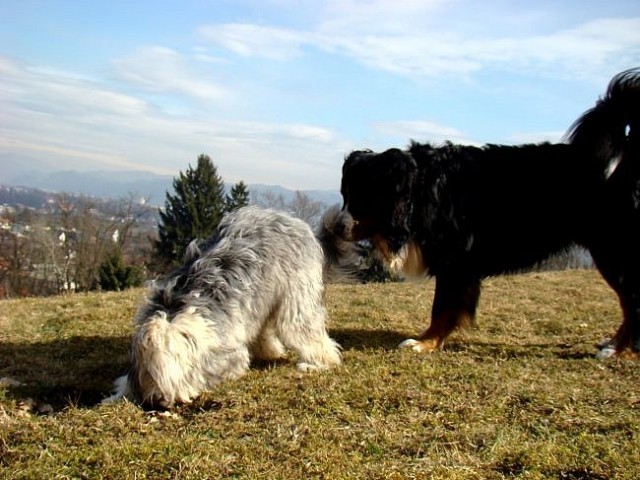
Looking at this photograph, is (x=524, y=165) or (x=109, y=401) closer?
(x=109, y=401)

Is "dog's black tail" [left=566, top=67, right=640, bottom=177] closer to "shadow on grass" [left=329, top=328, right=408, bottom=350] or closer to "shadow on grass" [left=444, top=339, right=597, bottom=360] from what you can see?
"shadow on grass" [left=444, top=339, right=597, bottom=360]

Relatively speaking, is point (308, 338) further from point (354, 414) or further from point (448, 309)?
point (448, 309)

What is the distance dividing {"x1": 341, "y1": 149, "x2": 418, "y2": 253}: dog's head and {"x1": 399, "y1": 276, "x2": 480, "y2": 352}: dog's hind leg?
0.64m

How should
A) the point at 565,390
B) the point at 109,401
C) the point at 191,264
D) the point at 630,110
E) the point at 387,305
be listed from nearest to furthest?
the point at 109,401 < the point at 565,390 < the point at 191,264 < the point at 630,110 < the point at 387,305

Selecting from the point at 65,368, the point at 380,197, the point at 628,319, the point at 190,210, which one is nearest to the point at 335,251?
the point at 380,197

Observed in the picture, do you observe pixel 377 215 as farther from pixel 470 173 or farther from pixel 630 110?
pixel 630 110

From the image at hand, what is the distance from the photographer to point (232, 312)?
15.6ft

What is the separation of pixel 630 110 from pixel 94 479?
18.2 feet

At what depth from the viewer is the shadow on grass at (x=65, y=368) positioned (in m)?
4.75

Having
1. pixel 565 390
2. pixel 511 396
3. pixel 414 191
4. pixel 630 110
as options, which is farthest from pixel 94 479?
pixel 630 110

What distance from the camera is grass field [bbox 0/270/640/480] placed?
10.8 ft

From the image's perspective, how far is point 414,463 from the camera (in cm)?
330

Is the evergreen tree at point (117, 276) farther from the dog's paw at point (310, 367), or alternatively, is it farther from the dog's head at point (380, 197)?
the dog's paw at point (310, 367)

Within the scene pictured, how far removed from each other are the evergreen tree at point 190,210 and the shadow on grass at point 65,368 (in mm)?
35022
